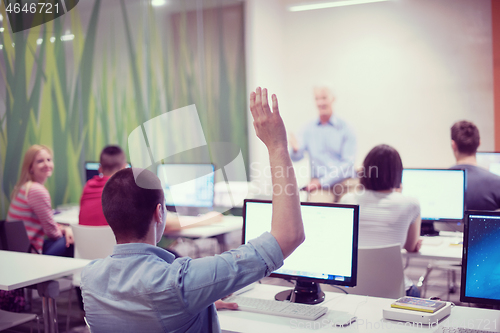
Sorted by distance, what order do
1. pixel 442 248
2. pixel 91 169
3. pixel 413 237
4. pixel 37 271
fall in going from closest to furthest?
pixel 37 271, pixel 413 237, pixel 442 248, pixel 91 169

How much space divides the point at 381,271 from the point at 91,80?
12.1 feet

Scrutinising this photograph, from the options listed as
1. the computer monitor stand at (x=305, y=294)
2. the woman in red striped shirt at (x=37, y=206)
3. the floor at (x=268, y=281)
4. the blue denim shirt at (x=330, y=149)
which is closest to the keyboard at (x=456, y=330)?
the computer monitor stand at (x=305, y=294)

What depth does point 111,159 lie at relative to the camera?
3676mm

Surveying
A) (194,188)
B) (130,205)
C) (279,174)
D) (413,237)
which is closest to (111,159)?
(194,188)

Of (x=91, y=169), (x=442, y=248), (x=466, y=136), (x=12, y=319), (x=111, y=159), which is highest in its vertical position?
(x=466, y=136)

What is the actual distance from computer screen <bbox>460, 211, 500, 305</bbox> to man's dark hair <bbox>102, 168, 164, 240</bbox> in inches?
44.1

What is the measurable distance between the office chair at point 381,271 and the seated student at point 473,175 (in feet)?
4.36

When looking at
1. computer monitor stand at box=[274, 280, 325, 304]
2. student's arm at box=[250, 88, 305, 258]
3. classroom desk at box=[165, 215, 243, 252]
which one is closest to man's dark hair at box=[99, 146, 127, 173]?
classroom desk at box=[165, 215, 243, 252]

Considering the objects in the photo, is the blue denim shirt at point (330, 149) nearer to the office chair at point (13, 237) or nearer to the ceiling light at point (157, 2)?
the ceiling light at point (157, 2)

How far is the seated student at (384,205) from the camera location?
8.64 feet

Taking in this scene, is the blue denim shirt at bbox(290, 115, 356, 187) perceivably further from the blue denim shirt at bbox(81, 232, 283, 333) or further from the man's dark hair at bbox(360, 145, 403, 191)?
the blue denim shirt at bbox(81, 232, 283, 333)

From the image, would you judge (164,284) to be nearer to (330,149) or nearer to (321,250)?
(321,250)

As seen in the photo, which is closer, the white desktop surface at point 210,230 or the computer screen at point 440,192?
the computer screen at point 440,192

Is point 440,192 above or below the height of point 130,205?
below
